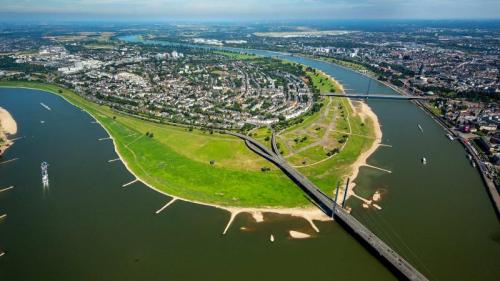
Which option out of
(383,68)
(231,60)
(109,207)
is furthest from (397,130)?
(231,60)

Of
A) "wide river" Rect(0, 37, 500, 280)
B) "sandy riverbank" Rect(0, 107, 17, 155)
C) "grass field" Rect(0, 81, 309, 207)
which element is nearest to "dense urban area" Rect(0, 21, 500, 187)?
"grass field" Rect(0, 81, 309, 207)

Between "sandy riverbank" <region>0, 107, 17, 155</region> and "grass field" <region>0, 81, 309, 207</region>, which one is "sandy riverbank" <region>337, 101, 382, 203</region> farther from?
"sandy riverbank" <region>0, 107, 17, 155</region>

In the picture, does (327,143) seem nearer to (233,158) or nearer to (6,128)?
(233,158)

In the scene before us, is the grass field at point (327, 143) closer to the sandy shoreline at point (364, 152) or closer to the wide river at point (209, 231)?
the sandy shoreline at point (364, 152)

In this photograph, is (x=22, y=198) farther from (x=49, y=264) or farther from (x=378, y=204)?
(x=378, y=204)

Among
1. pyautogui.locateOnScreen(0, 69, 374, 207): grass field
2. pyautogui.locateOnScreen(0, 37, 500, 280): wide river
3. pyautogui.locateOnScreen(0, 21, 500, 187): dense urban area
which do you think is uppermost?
pyautogui.locateOnScreen(0, 21, 500, 187): dense urban area

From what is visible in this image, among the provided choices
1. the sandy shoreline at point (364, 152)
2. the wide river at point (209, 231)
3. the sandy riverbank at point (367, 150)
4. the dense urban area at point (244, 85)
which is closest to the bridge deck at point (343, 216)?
the wide river at point (209, 231)
